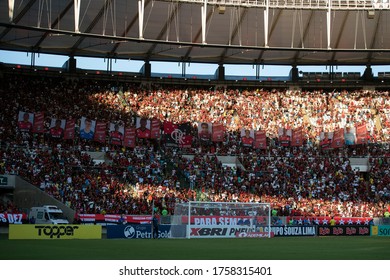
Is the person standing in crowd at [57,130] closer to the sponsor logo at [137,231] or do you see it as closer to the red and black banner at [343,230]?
the sponsor logo at [137,231]

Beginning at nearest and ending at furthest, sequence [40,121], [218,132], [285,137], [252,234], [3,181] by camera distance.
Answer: [252,234], [3,181], [40,121], [218,132], [285,137]

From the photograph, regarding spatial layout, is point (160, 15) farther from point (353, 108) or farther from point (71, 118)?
point (353, 108)

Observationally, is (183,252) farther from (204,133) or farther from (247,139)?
(247,139)

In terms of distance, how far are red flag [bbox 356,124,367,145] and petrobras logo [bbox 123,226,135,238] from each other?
3162 centimetres

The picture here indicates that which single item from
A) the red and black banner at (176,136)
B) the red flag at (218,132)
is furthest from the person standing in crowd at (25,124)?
the red flag at (218,132)

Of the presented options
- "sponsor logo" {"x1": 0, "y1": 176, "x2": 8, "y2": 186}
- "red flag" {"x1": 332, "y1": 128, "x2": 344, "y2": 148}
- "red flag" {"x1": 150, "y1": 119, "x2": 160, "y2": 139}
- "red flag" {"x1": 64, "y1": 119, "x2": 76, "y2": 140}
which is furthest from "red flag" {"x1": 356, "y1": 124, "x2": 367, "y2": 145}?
"sponsor logo" {"x1": 0, "y1": 176, "x2": 8, "y2": 186}

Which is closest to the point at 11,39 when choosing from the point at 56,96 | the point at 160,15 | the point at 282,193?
the point at 56,96

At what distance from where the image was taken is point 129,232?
43.2m

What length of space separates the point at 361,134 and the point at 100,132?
24.5 meters

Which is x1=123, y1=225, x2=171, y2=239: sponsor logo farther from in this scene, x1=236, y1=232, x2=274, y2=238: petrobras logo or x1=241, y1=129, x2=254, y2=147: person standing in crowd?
x1=241, y1=129, x2=254, y2=147: person standing in crowd

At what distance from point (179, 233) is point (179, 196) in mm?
13833

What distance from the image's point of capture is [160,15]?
63.9m

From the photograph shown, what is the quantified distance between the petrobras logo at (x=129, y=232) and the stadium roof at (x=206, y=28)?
61.8 ft

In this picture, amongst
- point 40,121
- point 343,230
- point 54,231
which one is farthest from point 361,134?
point 54,231
